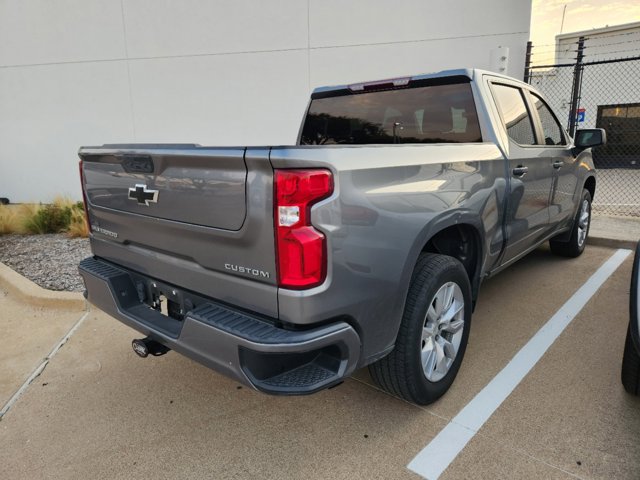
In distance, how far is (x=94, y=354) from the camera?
3.44 m

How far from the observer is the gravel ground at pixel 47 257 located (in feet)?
16.1

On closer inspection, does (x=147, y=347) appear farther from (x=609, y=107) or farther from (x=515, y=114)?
(x=609, y=107)

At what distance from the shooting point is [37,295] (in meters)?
4.39

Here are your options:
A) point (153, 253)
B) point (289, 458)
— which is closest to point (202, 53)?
point (153, 253)

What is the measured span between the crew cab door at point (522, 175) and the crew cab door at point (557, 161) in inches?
4.0

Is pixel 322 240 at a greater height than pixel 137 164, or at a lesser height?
lesser

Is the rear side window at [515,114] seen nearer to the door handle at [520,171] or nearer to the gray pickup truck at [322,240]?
the gray pickup truck at [322,240]

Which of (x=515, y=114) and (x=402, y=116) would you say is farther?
(x=515, y=114)

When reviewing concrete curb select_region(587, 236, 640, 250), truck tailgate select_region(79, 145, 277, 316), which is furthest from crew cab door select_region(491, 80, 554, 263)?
concrete curb select_region(587, 236, 640, 250)

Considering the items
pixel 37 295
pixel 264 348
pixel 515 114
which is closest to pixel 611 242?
pixel 515 114

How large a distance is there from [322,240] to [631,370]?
2.00m

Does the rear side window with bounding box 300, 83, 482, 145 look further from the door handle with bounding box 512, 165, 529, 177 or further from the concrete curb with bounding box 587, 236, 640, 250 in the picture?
the concrete curb with bounding box 587, 236, 640, 250

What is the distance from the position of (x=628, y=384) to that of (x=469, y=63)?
6.98 meters

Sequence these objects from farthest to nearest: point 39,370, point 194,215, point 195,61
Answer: point 195,61 → point 39,370 → point 194,215
